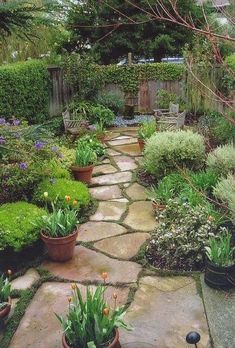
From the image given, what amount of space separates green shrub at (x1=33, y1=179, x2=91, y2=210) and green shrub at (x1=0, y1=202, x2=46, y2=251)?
387 millimetres

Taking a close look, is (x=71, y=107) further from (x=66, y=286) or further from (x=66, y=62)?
(x=66, y=286)

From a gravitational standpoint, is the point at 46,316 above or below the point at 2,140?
below

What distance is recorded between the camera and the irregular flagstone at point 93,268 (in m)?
3.61

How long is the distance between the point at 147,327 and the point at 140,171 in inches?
142

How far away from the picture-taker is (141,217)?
4.80 metres

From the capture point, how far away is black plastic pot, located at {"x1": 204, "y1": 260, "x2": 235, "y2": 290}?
3283mm

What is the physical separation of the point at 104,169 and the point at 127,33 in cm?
631

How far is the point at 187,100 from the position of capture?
8992mm

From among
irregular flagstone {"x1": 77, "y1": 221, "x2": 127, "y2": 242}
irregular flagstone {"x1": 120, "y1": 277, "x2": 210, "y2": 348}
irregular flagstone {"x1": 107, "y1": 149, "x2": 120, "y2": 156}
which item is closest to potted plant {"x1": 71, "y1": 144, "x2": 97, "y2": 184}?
irregular flagstone {"x1": 77, "y1": 221, "x2": 127, "y2": 242}

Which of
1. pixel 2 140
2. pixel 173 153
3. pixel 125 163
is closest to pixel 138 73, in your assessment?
pixel 125 163

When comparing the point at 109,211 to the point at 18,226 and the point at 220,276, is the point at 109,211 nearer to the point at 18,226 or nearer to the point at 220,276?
the point at 18,226

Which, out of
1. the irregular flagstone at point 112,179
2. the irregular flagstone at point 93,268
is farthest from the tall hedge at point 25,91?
the irregular flagstone at point 93,268

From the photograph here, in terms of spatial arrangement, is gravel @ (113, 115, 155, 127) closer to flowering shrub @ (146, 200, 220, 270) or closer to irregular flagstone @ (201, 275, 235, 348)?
flowering shrub @ (146, 200, 220, 270)

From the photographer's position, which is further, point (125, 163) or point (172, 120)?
point (172, 120)
